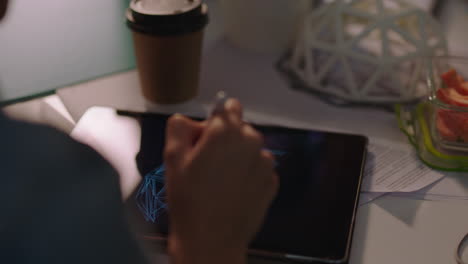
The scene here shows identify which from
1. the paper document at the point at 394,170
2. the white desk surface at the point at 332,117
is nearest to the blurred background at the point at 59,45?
the white desk surface at the point at 332,117

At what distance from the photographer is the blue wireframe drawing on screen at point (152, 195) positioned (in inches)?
14.9

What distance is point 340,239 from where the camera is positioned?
354 mm

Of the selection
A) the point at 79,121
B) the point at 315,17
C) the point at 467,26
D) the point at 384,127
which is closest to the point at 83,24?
the point at 79,121

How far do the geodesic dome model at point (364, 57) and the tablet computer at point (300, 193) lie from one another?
124 mm

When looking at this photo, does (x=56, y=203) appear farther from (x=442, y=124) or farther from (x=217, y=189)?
(x=442, y=124)

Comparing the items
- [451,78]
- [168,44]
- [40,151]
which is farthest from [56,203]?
[451,78]

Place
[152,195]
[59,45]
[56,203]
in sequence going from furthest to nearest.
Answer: [59,45] → [152,195] → [56,203]

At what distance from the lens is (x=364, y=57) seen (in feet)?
1.75

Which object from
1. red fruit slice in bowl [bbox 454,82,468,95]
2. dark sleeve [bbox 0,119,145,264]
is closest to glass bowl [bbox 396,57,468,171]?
red fruit slice in bowl [bbox 454,82,468,95]

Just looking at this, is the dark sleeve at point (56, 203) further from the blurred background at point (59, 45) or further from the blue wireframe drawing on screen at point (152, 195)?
the blurred background at point (59, 45)

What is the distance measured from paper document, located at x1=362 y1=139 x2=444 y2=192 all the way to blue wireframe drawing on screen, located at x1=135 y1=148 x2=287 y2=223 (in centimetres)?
20

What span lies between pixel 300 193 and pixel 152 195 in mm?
135

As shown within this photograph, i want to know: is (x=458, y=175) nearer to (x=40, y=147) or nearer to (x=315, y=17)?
(x=315, y=17)

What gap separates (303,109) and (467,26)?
1.40 ft
